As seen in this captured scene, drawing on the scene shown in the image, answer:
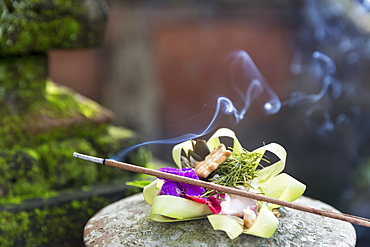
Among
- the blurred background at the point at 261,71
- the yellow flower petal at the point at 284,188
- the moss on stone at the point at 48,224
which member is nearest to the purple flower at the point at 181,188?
the yellow flower petal at the point at 284,188

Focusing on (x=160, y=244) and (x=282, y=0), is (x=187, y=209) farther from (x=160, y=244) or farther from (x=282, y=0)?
(x=282, y=0)

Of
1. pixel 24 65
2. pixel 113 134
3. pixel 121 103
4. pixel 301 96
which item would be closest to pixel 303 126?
pixel 301 96

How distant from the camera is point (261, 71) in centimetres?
641

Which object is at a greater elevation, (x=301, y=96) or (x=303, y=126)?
(x=301, y=96)

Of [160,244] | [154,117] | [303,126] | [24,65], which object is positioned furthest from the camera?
A: [303,126]

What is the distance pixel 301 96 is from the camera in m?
5.70

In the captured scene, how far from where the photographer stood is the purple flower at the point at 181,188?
4.47 feet

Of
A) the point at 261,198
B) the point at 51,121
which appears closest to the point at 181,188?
the point at 261,198

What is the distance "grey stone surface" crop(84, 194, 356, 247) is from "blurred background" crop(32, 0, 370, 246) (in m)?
2.36

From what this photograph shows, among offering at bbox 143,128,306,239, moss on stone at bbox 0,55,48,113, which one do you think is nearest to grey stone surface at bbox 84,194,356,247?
offering at bbox 143,128,306,239

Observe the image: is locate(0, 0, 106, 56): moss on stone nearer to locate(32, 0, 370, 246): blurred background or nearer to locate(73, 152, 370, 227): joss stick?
locate(73, 152, 370, 227): joss stick

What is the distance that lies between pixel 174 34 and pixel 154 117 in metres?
1.58

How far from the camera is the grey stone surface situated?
1.25 meters

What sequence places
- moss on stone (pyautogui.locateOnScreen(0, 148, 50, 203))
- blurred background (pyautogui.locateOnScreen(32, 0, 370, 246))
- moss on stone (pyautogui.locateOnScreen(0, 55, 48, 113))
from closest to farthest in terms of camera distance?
moss on stone (pyautogui.locateOnScreen(0, 148, 50, 203)), moss on stone (pyautogui.locateOnScreen(0, 55, 48, 113)), blurred background (pyautogui.locateOnScreen(32, 0, 370, 246))
